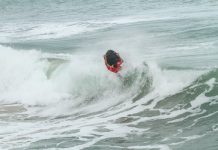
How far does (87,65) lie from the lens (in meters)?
19.2

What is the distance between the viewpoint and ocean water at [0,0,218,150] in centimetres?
1138

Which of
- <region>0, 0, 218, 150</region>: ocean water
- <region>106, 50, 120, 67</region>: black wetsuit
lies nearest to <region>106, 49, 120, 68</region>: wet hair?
<region>106, 50, 120, 67</region>: black wetsuit

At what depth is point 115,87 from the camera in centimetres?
1647

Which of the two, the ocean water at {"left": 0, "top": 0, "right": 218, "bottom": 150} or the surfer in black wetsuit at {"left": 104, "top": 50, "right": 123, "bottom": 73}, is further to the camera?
the surfer in black wetsuit at {"left": 104, "top": 50, "right": 123, "bottom": 73}

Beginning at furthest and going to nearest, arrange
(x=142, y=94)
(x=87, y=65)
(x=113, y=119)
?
(x=87, y=65)
(x=142, y=94)
(x=113, y=119)

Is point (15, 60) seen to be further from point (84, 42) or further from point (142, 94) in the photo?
point (142, 94)

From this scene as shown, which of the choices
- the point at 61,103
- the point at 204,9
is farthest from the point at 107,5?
the point at 61,103

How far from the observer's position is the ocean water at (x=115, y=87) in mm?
11375

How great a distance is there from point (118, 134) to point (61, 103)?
17.7 ft

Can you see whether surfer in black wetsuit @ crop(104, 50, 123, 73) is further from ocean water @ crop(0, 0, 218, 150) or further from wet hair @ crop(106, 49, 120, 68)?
ocean water @ crop(0, 0, 218, 150)

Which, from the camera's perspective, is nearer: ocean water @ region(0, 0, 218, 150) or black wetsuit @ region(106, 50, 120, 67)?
ocean water @ region(0, 0, 218, 150)

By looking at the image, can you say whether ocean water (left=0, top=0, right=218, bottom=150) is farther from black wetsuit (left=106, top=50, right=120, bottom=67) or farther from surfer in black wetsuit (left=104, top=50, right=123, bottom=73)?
Result: black wetsuit (left=106, top=50, right=120, bottom=67)

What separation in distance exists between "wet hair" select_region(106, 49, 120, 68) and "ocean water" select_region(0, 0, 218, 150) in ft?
3.76

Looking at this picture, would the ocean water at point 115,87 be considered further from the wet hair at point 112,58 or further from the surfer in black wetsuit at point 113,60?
the wet hair at point 112,58
